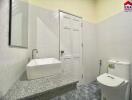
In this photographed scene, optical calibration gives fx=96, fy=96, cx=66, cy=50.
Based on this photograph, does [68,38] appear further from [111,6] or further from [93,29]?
[111,6]

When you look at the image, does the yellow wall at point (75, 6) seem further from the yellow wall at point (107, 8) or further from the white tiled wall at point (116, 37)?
the white tiled wall at point (116, 37)

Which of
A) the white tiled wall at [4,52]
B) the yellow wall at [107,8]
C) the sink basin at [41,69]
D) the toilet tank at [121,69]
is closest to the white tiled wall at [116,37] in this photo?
the yellow wall at [107,8]

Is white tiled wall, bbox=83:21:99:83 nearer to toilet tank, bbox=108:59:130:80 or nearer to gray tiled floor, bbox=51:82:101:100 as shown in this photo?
gray tiled floor, bbox=51:82:101:100

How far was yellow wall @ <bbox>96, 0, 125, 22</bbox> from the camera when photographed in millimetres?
2441

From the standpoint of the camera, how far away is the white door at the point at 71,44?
245 centimetres

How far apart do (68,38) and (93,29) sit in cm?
108

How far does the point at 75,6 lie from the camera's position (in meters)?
2.71

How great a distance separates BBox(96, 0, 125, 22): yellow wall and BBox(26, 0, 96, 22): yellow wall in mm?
187

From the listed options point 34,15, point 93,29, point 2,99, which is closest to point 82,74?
point 93,29

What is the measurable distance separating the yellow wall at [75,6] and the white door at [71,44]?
0.61 ft

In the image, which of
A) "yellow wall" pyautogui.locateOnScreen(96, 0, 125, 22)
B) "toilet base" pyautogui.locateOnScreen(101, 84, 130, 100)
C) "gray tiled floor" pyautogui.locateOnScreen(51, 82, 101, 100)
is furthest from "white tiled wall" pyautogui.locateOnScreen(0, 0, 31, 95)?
"yellow wall" pyautogui.locateOnScreen(96, 0, 125, 22)

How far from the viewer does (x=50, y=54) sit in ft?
7.33

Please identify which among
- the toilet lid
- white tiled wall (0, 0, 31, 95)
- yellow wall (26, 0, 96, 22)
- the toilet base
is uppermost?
yellow wall (26, 0, 96, 22)

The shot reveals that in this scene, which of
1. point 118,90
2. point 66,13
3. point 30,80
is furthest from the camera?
point 66,13
